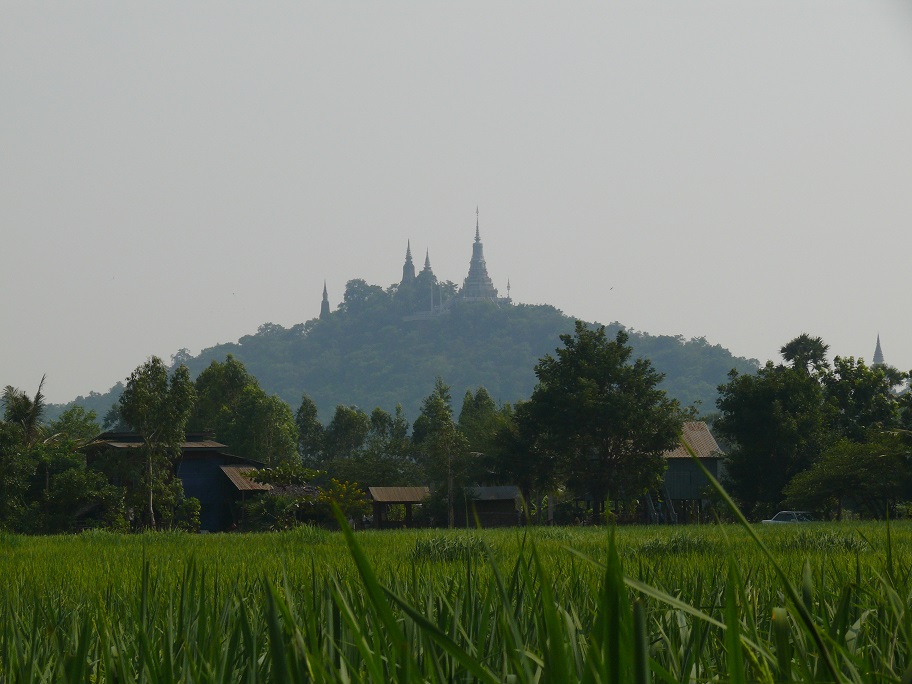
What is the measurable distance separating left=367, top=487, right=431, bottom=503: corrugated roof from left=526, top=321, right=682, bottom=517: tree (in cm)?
869

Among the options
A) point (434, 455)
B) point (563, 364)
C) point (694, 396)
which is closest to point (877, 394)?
point (563, 364)

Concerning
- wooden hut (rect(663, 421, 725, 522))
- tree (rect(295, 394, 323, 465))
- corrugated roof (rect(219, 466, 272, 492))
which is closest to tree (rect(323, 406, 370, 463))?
tree (rect(295, 394, 323, 465))

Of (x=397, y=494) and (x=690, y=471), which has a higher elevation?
(x=690, y=471)

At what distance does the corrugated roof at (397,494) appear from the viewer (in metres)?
47.9

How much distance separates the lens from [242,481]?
43.1m

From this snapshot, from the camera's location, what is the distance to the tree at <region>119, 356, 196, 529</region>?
34.8 m

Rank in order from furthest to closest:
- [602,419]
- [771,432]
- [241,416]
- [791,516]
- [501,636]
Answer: [241,416], [771,432], [602,419], [791,516], [501,636]

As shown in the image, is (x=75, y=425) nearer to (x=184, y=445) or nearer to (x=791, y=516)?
(x=184, y=445)

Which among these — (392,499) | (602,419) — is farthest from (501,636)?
(392,499)

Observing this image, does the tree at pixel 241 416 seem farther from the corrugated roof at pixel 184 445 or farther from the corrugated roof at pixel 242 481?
the corrugated roof at pixel 242 481

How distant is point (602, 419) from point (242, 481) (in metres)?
16.1

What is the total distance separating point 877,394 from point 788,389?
5116mm

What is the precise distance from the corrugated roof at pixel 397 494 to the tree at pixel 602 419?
28.5 ft

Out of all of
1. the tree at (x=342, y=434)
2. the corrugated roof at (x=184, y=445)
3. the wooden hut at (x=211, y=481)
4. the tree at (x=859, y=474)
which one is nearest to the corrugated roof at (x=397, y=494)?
the wooden hut at (x=211, y=481)
